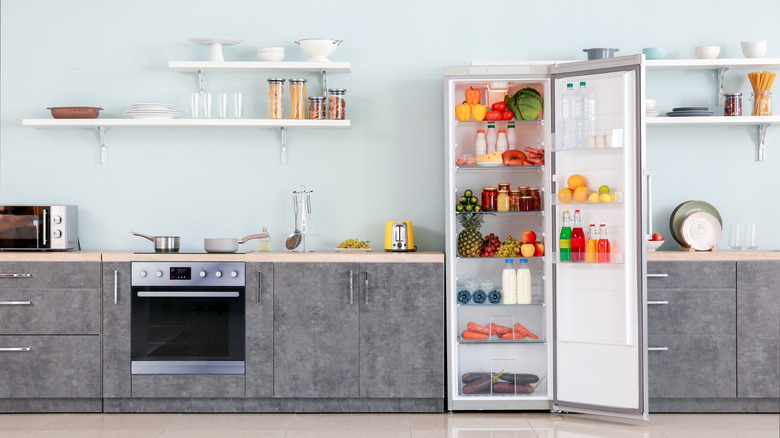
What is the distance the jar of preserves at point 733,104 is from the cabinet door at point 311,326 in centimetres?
254

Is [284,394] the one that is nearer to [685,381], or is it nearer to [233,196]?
[233,196]

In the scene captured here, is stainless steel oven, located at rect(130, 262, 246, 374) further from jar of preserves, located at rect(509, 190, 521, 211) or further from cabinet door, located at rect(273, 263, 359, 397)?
jar of preserves, located at rect(509, 190, 521, 211)

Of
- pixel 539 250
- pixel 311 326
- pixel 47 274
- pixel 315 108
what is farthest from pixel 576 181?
pixel 47 274

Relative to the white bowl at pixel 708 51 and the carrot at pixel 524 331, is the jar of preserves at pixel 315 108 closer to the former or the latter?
the carrot at pixel 524 331

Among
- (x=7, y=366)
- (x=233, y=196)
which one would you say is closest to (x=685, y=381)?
(x=233, y=196)

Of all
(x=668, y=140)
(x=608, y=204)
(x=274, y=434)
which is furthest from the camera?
(x=668, y=140)

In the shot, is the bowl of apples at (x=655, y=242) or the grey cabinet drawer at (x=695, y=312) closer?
the grey cabinet drawer at (x=695, y=312)

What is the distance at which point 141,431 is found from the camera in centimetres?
400

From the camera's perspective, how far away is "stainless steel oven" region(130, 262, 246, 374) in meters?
4.30

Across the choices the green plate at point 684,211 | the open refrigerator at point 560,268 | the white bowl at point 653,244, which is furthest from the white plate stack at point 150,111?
the green plate at point 684,211

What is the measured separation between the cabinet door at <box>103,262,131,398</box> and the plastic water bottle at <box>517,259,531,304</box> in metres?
2.31

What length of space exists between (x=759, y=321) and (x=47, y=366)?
4.15 metres

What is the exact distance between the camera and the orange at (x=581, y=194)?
4188 mm

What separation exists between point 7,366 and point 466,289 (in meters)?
2.75
